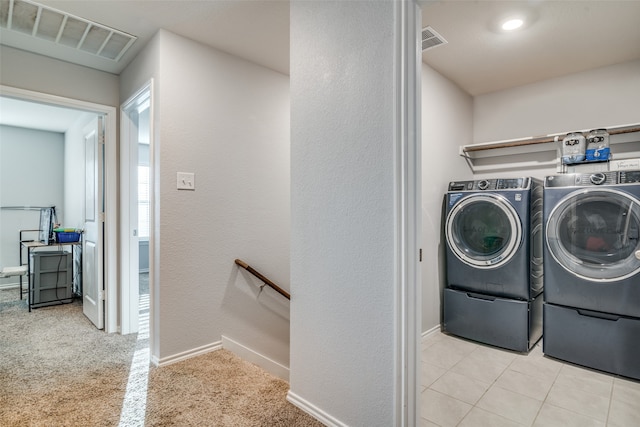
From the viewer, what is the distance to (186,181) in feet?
7.75

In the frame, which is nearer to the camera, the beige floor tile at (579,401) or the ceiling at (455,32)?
the beige floor tile at (579,401)

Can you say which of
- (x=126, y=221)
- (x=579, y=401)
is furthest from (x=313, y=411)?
(x=126, y=221)

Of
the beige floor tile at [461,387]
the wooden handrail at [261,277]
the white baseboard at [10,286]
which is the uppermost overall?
the wooden handrail at [261,277]

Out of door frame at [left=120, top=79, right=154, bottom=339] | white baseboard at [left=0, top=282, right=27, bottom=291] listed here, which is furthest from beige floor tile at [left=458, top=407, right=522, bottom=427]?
white baseboard at [left=0, top=282, right=27, bottom=291]

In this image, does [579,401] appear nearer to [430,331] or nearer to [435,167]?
[430,331]

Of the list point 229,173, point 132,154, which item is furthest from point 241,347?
point 132,154

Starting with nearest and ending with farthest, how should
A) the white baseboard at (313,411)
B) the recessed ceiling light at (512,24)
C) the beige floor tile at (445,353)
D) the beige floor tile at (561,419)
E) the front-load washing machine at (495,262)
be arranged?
1. the white baseboard at (313,411)
2. the beige floor tile at (561,419)
3. the recessed ceiling light at (512,24)
4. the beige floor tile at (445,353)
5. the front-load washing machine at (495,262)

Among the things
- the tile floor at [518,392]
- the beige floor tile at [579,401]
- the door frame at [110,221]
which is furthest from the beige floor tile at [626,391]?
the door frame at [110,221]

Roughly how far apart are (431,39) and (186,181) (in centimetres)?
200

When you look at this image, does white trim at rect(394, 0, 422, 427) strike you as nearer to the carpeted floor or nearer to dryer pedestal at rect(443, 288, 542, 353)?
the carpeted floor

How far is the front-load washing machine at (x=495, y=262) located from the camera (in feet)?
8.38

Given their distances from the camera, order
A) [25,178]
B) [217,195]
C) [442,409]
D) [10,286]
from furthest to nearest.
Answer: [25,178]
[10,286]
[217,195]
[442,409]

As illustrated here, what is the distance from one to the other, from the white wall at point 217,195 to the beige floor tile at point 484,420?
5.46ft

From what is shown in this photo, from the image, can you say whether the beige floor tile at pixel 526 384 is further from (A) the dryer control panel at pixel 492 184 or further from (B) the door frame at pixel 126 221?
(B) the door frame at pixel 126 221
